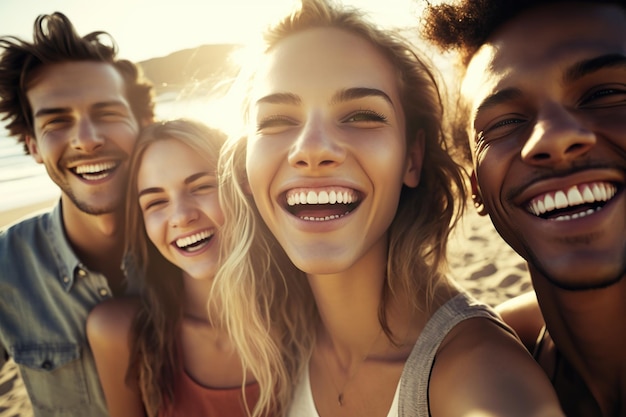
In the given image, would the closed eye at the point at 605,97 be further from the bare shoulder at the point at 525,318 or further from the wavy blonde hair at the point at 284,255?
the bare shoulder at the point at 525,318

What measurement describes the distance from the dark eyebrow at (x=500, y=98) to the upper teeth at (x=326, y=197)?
60cm

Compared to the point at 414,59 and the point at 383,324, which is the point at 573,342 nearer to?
the point at 383,324

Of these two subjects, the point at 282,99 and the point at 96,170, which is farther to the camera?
the point at 96,170

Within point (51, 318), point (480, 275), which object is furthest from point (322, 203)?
Result: point (480, 275)

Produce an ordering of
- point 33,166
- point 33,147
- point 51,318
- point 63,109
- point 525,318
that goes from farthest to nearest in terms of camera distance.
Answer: point 33,166, point 33,147, point 51,318, point 63,109, point 525,318

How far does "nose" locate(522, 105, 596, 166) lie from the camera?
1.49 m

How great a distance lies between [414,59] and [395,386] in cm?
141

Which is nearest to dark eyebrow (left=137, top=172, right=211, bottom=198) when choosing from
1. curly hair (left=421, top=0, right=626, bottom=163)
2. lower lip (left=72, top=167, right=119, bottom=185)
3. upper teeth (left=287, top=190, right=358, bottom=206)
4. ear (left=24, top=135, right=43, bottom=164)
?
lower lip (left=72, top=167, right=119, bottom=185)

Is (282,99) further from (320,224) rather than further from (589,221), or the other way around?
(589,221)

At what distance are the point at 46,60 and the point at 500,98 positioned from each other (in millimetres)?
Answer: 2992

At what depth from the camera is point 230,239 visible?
2.40 m

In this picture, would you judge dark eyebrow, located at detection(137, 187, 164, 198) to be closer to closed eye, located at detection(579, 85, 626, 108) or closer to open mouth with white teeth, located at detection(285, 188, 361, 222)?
open mouth with white teeth, located at detection(285, 188, 361, 222)

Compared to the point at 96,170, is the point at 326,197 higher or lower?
lower

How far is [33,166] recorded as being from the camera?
1231 cm
